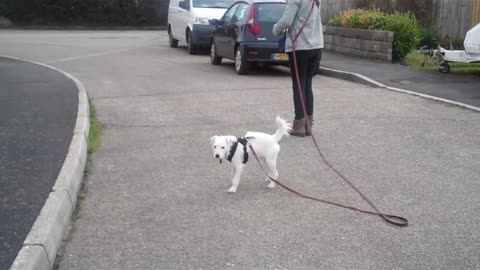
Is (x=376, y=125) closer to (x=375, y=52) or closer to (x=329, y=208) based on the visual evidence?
(x=329, y=208)

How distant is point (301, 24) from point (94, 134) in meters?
2.95

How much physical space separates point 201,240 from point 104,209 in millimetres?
1115

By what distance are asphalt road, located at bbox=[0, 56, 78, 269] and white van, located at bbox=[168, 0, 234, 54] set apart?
6481mm

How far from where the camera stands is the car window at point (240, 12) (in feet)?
44.7

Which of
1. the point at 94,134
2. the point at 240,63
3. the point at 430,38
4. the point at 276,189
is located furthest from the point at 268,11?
the point at 276,189

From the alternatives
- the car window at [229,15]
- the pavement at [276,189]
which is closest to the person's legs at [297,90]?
the pavement at [276,189]

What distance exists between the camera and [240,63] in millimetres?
13344

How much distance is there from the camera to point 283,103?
9.97 meters

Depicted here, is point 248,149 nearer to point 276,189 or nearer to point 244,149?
point 244,149

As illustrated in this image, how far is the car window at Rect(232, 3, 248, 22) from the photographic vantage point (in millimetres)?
13616

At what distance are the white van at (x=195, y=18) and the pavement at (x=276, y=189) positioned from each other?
24.1ft

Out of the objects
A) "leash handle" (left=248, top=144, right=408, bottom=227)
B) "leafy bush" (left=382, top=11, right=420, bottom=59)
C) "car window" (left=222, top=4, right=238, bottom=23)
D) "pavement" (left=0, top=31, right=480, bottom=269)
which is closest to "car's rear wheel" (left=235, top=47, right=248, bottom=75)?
"car window" (left=222, top=4, right=238, bottom=23)

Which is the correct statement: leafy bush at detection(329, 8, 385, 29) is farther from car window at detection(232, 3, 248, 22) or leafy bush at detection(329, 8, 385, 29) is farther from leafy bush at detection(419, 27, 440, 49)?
car window at detection(232, 3, 248, 22)

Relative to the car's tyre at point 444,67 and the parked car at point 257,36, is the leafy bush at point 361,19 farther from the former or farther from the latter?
the parked car at point 257,36
